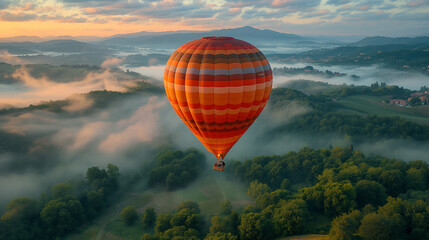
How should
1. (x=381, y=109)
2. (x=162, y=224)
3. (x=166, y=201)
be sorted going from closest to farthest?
1. (x=162, y=224)
2. (x=166, y=201)
3. (x=381, y=109)

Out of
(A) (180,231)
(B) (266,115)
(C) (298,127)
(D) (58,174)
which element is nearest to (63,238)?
(A) (180,231)

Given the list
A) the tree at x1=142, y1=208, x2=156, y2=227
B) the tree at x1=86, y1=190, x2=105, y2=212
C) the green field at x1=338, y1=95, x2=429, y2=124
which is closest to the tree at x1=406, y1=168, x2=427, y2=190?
the tree at x1=142, y1=208, x2=156, y2=227

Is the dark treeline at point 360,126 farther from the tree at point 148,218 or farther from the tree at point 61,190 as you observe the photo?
the tree at point 61,190

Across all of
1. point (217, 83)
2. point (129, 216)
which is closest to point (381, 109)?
point (129, 216)

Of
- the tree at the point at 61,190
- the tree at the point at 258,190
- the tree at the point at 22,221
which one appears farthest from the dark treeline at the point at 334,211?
the tree at the point at 61,190

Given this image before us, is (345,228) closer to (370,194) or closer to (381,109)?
(370,194)

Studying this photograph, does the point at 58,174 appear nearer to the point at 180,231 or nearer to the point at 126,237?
the point at 126,237
